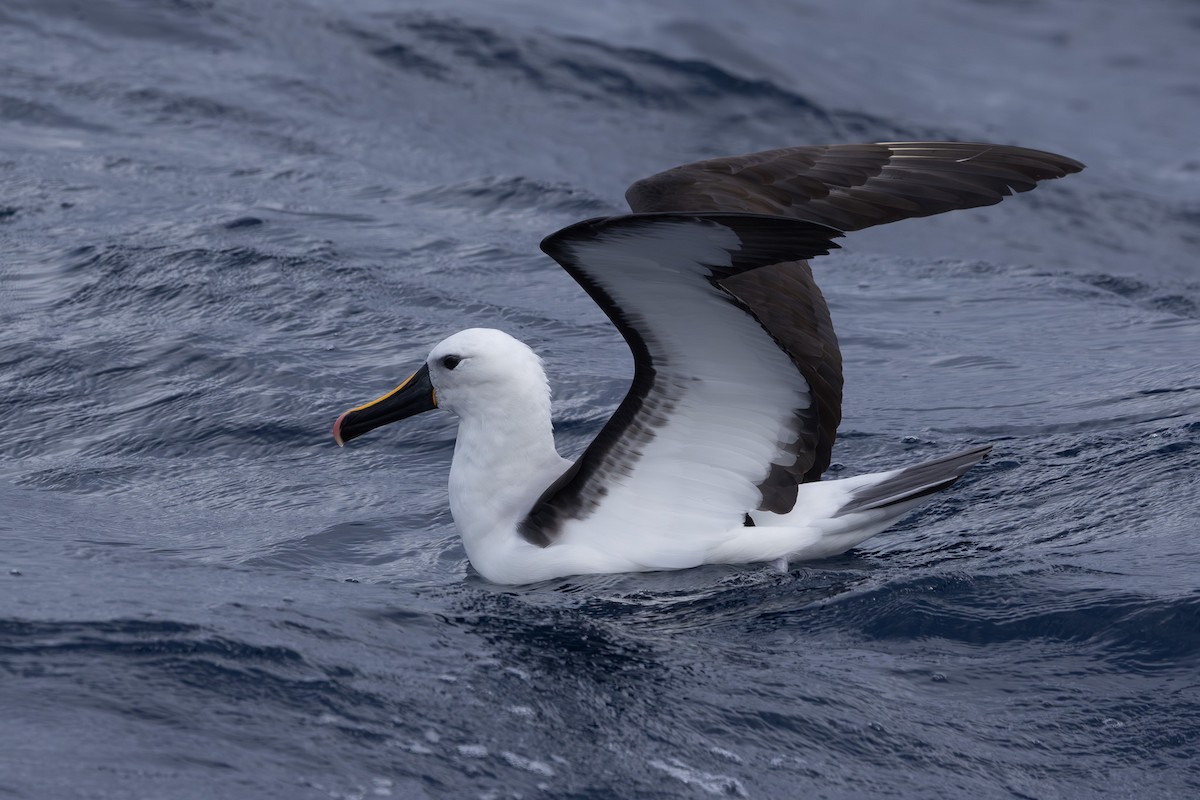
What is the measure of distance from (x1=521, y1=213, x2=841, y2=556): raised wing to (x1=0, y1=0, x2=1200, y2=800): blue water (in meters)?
0.36

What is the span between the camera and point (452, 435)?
9320 millimetres

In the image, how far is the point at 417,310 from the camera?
11055mm

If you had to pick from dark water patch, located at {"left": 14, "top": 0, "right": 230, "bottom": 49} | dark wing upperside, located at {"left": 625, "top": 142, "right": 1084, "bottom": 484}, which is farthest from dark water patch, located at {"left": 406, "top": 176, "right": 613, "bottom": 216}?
dark wing upperside, located at {"left": 625, "top": 142, "right": 1084, "bottom": 484}

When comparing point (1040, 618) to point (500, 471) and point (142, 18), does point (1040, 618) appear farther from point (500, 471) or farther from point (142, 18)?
point (142, 18)

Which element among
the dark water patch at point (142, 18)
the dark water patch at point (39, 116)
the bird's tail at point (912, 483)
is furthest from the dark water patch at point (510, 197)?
the bird's tail at point (912, 483)

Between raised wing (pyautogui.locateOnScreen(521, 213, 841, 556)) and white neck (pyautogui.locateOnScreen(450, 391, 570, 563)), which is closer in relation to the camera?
raised wing (pyautogui.locateOnScreen(521, 213, 841, 556))

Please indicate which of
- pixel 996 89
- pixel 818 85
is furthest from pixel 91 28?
pixel 996 89

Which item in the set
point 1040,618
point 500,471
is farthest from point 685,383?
point 1040,618

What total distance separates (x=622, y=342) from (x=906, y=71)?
11.6 metres

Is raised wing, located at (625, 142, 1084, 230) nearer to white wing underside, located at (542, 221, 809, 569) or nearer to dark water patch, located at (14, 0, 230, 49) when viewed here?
white wing underside, located at (542, 221, 809, 569)

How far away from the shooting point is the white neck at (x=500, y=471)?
7.06 m

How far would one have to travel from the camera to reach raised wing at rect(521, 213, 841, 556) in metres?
5.57

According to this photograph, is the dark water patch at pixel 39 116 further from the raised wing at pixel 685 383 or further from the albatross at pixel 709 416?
the raised wing at pixel 685 383

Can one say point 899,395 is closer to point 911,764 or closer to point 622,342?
point 622,342
